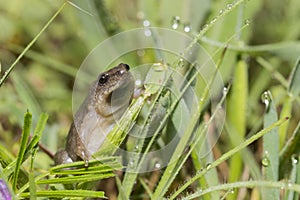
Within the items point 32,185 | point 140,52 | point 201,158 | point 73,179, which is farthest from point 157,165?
point 140,52

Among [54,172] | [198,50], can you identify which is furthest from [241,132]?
[54,172]

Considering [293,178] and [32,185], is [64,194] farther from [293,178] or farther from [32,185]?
[293,178]

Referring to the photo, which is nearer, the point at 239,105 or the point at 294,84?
the point at 294,84

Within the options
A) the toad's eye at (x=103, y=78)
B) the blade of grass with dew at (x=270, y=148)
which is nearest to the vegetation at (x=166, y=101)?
the blade of grass with dew at (x=270, y=148)

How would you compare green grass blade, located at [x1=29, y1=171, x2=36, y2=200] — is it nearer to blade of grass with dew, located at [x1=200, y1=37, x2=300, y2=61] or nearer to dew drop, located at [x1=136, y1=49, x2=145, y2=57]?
blade of grass with dew, located at [x1=200, y1=37, x2=300, y2=61]

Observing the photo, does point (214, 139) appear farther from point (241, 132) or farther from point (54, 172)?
point (54, 172)

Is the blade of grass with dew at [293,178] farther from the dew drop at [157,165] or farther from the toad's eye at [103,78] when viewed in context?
the toad's eye at [103,78]
